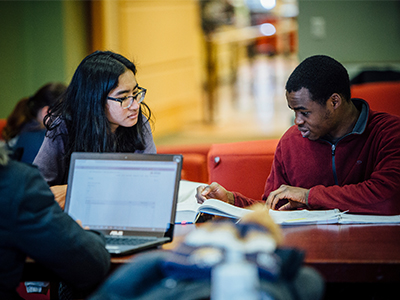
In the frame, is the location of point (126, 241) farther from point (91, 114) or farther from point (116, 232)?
point (91, 114)

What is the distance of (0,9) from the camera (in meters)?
3.89

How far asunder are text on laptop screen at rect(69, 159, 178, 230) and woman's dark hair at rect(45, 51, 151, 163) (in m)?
0.44

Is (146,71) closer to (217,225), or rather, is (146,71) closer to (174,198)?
(174,198)

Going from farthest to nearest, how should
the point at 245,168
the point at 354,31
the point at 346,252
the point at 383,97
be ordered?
the point at 354,31, the point at 383,97, the point at 245,168, the point at 346,252

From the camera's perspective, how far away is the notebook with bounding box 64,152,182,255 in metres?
1.21

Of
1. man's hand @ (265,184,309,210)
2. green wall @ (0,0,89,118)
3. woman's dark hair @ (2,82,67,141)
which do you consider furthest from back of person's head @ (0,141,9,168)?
green wall @ (0,0,89,118)

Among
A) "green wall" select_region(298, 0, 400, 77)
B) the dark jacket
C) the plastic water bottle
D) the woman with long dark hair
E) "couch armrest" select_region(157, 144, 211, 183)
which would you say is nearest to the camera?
the plastic water bottle

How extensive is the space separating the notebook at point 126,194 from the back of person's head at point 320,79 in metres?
0.56

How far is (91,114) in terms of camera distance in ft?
5.66

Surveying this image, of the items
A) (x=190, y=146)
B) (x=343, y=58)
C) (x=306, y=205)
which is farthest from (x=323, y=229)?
(x=343, y=58)

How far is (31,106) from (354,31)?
93.5 inches

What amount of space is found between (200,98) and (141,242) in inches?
257

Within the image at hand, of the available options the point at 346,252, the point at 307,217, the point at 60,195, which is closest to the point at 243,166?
the point at 307,217

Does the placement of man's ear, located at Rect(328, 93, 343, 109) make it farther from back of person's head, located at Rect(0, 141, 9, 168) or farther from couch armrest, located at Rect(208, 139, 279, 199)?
back of person's head, located at Rect(0, 141, 9, 168)
